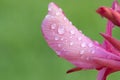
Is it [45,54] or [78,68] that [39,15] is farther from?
[78,68]

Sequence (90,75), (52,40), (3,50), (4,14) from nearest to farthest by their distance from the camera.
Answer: (52,40) → (90,75) → (3,50) → (4,14)

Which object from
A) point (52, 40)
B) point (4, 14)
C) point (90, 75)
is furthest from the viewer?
point (4, 14)

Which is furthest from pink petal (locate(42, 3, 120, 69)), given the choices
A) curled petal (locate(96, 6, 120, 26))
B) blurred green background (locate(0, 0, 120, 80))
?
blurred green background (locate(0, 0, 120, 80))

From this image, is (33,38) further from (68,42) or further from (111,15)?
(111,15)

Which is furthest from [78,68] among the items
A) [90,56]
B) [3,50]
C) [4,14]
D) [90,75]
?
[4,14]

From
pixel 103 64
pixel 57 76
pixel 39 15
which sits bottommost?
pixel 57 76

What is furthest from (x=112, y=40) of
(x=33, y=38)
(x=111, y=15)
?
(x=33, y=38)

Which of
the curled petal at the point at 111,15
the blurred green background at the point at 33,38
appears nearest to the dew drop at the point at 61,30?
the curled petal at the point at 111,15

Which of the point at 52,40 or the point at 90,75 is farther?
the point at 90,75
